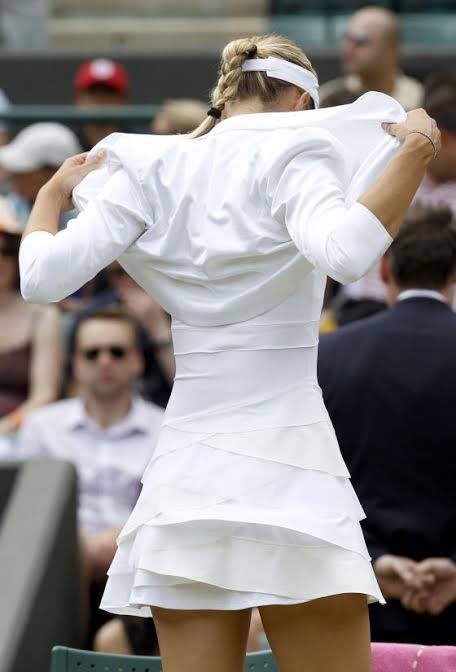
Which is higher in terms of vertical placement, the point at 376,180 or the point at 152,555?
the point at 376,180

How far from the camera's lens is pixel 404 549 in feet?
13.1

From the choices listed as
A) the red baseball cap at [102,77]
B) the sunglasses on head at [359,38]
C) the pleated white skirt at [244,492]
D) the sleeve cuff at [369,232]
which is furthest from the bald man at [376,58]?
the sleeve cuff at [369,232]

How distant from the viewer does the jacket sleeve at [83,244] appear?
2561 millimetres

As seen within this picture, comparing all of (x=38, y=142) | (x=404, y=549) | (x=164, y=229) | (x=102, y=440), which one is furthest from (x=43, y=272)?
(x=38, y=142)

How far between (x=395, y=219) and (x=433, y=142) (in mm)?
172

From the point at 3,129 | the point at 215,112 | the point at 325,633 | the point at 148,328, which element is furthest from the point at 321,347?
the point at 3,129

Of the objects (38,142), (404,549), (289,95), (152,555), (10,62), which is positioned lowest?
(152,555)

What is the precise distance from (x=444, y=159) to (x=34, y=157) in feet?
7.75

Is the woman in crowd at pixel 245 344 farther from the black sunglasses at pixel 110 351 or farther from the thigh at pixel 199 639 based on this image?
the black sunglasses at pixel 110 351

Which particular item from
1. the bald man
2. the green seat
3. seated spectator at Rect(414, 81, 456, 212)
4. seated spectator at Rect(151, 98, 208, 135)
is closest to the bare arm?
seated spectator at Rect(151, 98, 208, 135)

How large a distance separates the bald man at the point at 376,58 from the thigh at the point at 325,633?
16.0 ft

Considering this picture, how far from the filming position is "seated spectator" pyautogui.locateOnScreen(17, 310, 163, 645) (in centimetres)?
564

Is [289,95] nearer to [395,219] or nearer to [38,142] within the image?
[395,219]

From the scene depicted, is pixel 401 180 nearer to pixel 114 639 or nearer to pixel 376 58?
pixel 114 639
